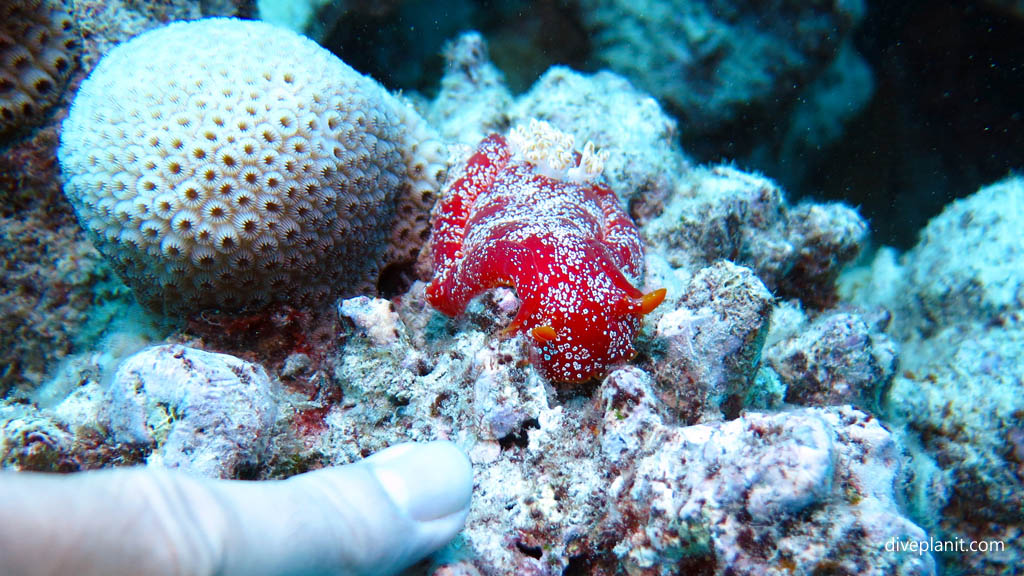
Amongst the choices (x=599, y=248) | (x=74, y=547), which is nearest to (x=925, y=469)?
(x=599, y=248)

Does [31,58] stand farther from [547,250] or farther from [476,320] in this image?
[547,250]

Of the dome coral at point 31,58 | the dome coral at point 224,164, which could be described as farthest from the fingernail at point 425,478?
the dome coral at point 31,58

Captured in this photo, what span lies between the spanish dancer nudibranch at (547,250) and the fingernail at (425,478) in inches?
31.1

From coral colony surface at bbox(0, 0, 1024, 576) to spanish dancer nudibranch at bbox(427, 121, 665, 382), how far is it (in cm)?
2

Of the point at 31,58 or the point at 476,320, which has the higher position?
the point at 31,58

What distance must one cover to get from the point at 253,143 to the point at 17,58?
6.40 feet

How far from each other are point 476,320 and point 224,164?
1492 millimetres

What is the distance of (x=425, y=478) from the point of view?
1.54m

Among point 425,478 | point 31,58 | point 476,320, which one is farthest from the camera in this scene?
point 31,58

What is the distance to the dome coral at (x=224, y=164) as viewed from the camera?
2494 millimetres

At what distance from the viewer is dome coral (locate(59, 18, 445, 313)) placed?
2494 millimetres

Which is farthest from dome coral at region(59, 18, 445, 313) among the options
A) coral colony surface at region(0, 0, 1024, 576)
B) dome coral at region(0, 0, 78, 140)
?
dome coral at region(0, 0, 78, 140)

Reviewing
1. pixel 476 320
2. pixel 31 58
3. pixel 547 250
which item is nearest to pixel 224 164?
pixel 476 320

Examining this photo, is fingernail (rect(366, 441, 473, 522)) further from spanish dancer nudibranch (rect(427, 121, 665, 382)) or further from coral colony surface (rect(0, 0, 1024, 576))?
spanish dancer nudibranch (rect(427, 121, 665, 382))
